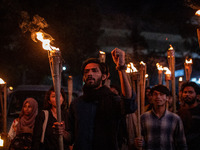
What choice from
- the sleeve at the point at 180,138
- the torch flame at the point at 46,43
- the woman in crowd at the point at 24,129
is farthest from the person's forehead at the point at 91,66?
the woman in crowd at the point at 24,129

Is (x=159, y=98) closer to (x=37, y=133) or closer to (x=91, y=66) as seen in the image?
(x=91, y=66)

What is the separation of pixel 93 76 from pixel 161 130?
153 cm

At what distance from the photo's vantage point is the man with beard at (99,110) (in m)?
2.51

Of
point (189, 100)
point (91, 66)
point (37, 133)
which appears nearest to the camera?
point (91, 66)

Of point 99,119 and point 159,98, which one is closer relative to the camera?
point 99,119

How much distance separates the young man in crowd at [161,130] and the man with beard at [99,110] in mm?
1115

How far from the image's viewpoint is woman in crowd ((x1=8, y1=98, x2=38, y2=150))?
4.16m

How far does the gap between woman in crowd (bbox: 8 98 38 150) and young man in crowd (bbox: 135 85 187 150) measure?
193cm

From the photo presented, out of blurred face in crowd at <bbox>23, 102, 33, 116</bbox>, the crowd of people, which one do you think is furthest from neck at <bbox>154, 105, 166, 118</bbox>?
blurred face in crowd at <bbox>23, 102, 33, 116</bbox>

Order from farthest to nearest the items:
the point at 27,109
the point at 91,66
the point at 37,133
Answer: the point at 27,109 → the point at 37,133 → the point at 91,66

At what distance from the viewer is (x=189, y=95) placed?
14.6ft

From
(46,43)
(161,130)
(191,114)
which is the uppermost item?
(46,43)

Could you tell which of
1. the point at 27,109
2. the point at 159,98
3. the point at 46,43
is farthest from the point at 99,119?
the point at 27,109

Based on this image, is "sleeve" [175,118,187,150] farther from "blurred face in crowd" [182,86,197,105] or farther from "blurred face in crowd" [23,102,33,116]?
"blurred face in crowd" [23,102,33,116]
